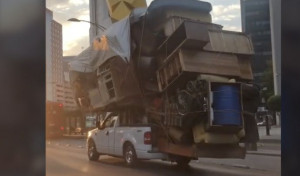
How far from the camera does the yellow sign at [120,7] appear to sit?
350 inches

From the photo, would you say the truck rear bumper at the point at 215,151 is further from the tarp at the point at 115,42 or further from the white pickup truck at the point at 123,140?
the tarp at the point at 115,42

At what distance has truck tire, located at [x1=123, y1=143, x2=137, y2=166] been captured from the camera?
9.38 meters

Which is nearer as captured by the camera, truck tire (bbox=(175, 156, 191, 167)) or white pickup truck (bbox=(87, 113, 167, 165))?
truck tire (bbox=(175, 156, 191, 167))

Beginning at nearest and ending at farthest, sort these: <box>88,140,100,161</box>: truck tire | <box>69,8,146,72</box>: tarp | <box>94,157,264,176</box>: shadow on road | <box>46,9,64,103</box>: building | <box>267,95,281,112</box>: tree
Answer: <box>46,9,64,103</box>: building → <box>267,95,281,112</box>: tree → <box>69,8,146,72</box>: tarp → <box>94,157,264,176</box>: shadow on road → <box>88,140,100,161</box>: truck tire

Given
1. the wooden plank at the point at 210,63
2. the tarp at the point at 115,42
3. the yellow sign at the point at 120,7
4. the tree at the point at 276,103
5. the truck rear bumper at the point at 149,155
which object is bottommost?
the truck rear bumper at the point at 149,155

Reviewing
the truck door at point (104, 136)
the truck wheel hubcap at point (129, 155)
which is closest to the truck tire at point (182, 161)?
the truck wheel hubcap at point (129, 155)

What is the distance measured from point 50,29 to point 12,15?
0.59 meters

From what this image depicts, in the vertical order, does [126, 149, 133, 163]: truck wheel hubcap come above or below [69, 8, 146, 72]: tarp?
below

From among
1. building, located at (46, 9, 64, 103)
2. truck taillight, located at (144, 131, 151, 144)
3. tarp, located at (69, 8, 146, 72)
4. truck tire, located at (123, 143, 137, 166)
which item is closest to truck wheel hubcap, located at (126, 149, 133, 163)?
truck tire, located at (123, 143, 137, 166)

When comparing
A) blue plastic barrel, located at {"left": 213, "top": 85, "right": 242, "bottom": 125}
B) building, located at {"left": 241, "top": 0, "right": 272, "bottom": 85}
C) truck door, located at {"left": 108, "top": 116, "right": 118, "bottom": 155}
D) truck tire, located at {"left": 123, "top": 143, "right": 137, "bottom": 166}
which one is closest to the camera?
blue plastic barrel, located at {"left": 213, "top": 85, "right": 242, "bottom": 125}

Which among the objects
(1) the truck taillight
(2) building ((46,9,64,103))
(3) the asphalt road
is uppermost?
(2) building ((46,9,64,103))

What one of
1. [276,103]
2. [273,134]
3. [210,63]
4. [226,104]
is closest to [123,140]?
[273,134]

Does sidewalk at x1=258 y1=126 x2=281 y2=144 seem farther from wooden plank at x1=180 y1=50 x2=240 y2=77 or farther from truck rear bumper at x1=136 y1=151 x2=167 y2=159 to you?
truck rear bumper at x1=136 y1=151 x2=167 y2=159

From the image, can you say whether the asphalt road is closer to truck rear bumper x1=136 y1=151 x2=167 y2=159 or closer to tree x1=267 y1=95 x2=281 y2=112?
truck rear bumper x1=136 y1=151 x2=167 y2=159
